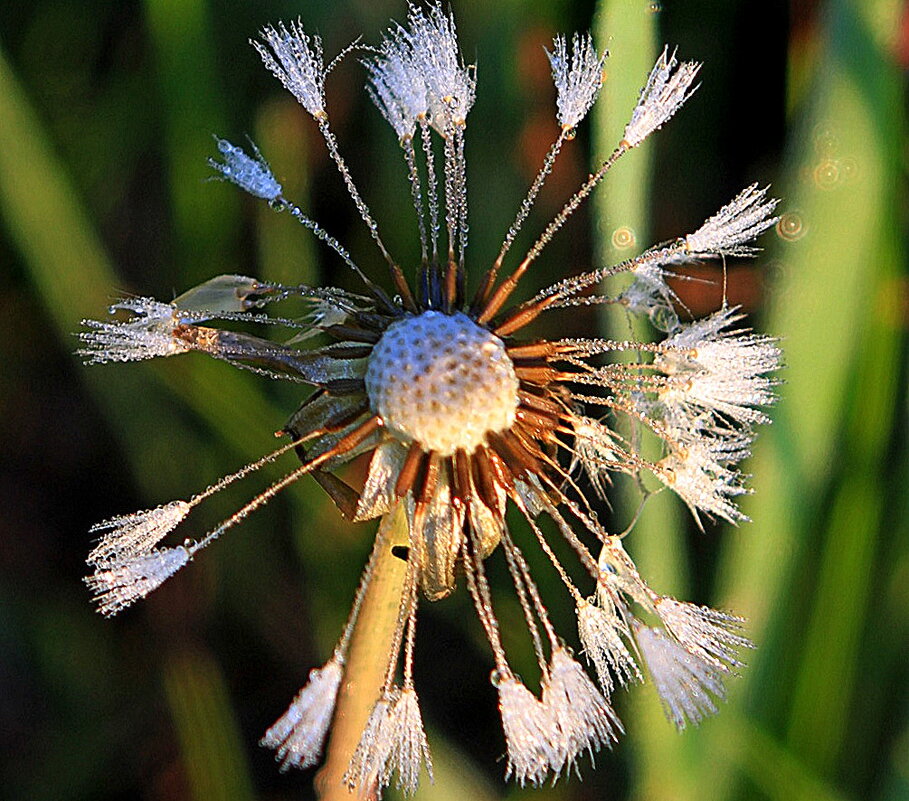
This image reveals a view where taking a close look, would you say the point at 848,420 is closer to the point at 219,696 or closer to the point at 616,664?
the point at 616,664

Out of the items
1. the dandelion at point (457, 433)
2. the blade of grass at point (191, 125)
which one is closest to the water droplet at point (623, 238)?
the dandelion at point (457, 433)

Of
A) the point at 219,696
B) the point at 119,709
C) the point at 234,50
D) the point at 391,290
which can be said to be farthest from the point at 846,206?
the point at 119,709

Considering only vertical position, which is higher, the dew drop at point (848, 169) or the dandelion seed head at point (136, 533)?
the dew drop at point (848, 169)

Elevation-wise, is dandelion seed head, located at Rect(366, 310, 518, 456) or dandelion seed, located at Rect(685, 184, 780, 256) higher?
dandelion seed, located at Rect(685, 184, 780, 256)

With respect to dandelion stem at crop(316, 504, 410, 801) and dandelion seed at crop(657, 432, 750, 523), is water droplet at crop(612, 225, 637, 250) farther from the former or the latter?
dandelion stem at crop(316, 504, 410, 801)

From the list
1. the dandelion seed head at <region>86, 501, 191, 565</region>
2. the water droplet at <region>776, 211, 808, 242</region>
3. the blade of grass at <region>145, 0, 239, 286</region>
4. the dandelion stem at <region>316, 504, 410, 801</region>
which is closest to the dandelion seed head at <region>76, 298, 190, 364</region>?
the dandelion seed head at <region>86, 501, 191, 565</region>

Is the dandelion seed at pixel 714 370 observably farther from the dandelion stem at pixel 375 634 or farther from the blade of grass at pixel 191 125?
the blade of grass at pixel 191 125

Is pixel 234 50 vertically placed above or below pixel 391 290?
above
